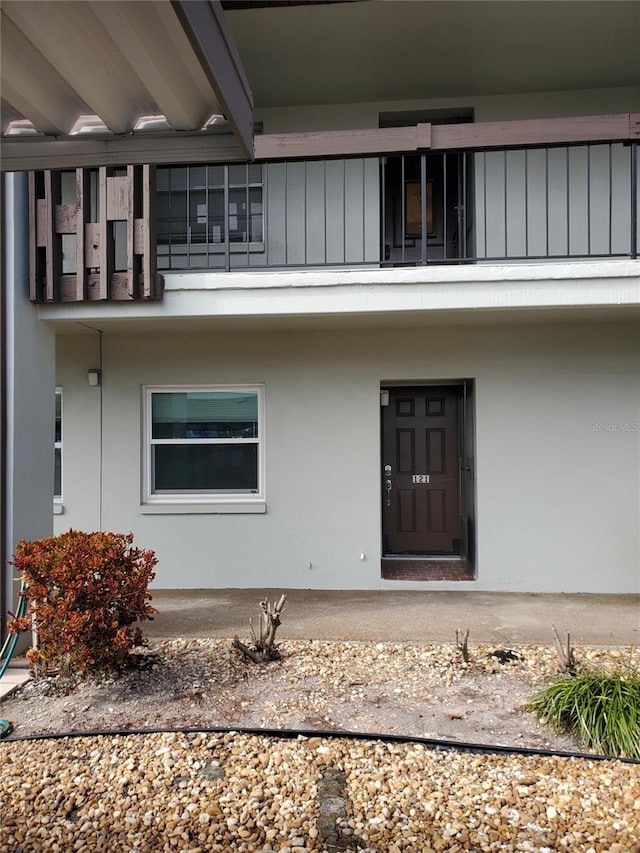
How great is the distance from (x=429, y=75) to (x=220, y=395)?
4320 millimetres

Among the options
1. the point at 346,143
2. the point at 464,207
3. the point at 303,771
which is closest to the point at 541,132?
the point at 346,143

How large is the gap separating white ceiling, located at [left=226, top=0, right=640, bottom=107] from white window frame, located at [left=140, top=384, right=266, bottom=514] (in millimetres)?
3478

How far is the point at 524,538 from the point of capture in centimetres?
582

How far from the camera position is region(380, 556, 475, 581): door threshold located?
19.4ft

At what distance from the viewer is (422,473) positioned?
21.1ft

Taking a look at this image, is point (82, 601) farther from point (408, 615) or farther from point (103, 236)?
point (103, 236)

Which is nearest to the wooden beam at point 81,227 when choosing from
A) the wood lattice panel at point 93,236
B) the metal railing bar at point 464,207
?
the wood lattice panel at point 93,236

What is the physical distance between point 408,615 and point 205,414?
3174 millimetres

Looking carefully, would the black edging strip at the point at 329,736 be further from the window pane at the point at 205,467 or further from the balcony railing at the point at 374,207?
the balcony railing at the point at 374,207

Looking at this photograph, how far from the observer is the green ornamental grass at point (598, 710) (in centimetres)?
281

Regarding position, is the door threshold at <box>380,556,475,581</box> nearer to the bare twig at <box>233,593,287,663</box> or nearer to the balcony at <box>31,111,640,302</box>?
the bare twig at <box>233,593,287,663</box>

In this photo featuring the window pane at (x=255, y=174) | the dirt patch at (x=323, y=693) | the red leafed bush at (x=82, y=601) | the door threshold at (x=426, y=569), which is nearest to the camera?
the dirt patch at (x=323, y=693)

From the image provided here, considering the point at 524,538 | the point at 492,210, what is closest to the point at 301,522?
the point at 524,538

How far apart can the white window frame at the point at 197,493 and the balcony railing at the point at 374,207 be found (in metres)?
1.41
